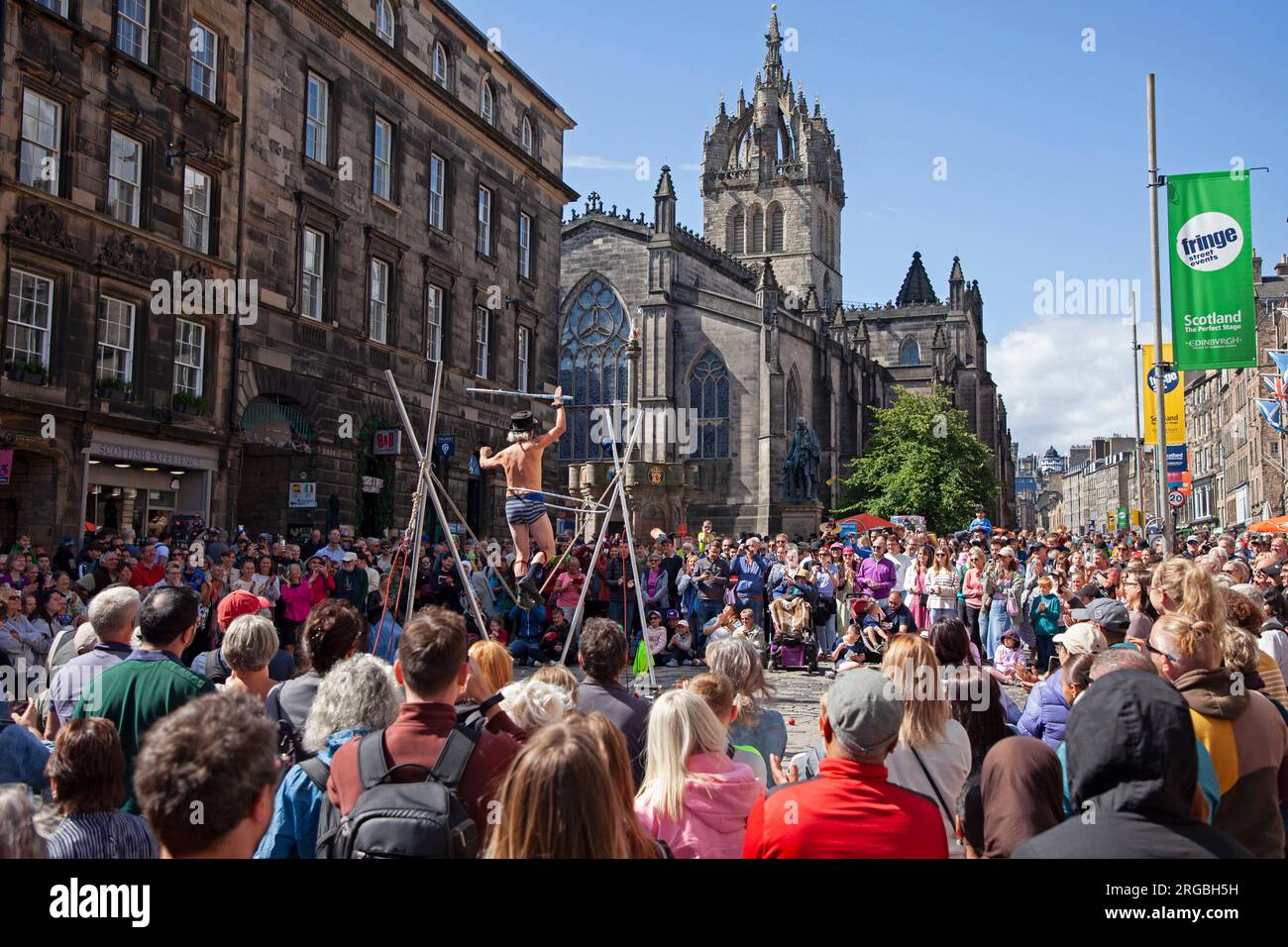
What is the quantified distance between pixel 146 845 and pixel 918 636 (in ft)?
11.6

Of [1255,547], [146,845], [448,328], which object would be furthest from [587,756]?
[448,328]

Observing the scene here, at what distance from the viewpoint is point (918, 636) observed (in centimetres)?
538

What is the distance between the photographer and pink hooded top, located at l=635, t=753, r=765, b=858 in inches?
159

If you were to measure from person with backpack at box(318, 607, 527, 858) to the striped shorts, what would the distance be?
880cm

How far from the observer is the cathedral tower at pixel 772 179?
81250 millimetres

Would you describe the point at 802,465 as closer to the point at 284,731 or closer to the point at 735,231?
the point at 284,731

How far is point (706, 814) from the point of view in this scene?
4082 mm

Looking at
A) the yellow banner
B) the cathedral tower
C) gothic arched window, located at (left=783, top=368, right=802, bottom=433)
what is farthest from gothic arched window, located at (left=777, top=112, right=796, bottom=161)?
the yellow banner

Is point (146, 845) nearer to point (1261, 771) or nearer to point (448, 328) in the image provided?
point (1261, 771)

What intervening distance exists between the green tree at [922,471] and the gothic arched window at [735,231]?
924 inches

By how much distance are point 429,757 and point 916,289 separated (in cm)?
10134

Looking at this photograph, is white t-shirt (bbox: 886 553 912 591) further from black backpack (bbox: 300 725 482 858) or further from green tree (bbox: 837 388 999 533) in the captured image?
green tree (bbox: 837 388 999 533)

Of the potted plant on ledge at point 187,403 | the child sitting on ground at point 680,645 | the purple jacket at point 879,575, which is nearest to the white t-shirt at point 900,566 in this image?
the purple jacket at point 879,575

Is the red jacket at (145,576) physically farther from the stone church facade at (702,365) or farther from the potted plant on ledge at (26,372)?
the stone church facade at (702,365)
